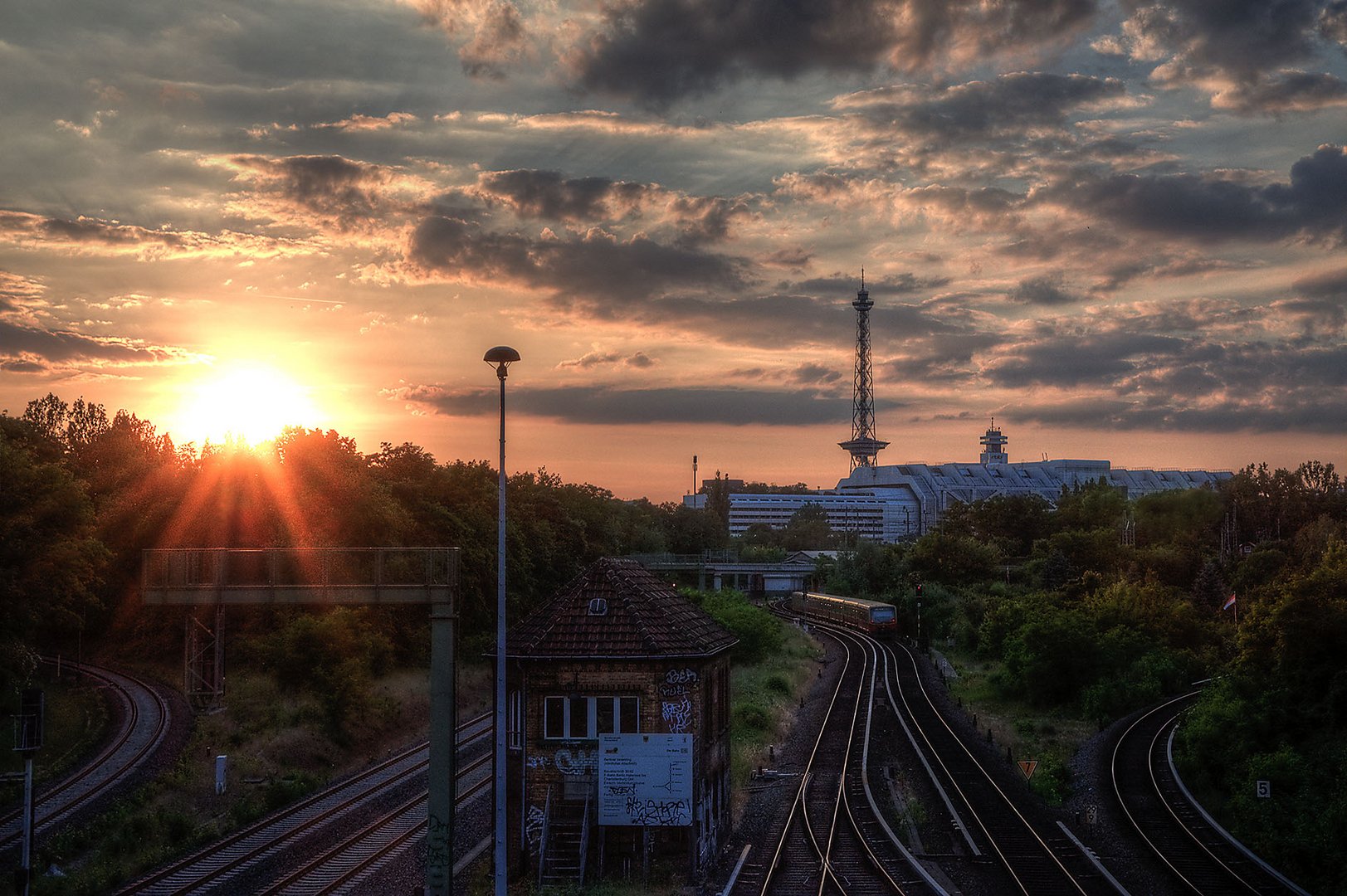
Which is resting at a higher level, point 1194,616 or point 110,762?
point 1194,616

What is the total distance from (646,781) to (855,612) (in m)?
74.0

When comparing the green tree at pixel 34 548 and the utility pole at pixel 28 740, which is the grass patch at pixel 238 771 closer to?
the utility pole at pixel 28 740

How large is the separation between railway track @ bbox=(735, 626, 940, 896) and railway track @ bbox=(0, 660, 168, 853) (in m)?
19.0

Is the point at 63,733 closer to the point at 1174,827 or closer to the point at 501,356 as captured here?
the point at 501,356

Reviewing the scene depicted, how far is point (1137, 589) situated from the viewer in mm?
63688

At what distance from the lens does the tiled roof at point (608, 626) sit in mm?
27359

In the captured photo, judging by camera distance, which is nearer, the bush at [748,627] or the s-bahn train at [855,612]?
the bush at [748,627]

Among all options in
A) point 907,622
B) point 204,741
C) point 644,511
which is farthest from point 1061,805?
point 644,511

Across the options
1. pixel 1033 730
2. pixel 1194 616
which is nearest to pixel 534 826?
pixel 1033 730

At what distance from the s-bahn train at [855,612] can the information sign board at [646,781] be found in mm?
69352

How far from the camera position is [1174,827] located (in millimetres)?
31500

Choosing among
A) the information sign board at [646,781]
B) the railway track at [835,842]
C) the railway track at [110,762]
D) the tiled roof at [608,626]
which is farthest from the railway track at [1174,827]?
the railway track at [110,762]

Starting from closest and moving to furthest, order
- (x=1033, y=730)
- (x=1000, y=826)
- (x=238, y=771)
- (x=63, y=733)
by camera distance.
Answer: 1. (x=1000, y=826)
2. (x=238, y=771)
3. (x=63, y=733)
4. (x=1033, y=730)

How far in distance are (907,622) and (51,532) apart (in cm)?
7706
